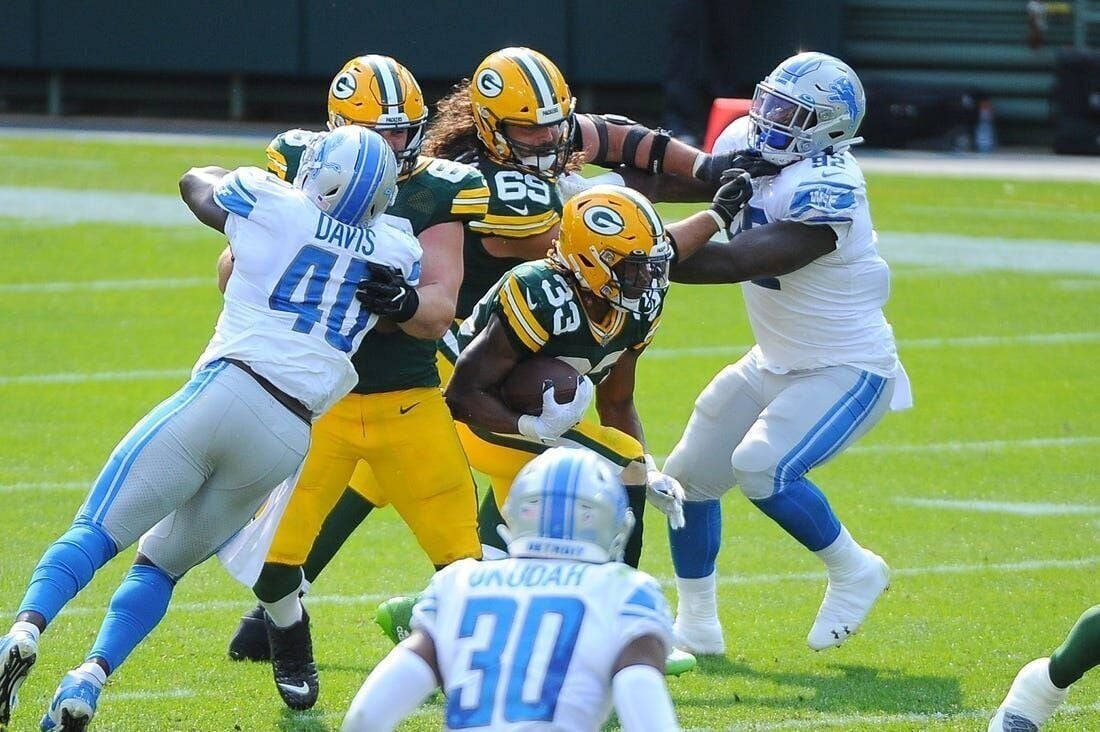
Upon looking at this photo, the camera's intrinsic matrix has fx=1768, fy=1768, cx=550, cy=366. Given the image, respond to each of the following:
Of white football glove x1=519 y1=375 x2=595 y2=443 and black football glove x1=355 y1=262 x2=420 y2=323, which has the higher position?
black football glove x1=355 y1=262 x2=420 y2=323

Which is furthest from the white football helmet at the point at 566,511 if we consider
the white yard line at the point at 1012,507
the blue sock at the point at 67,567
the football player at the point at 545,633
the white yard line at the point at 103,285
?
the white yard line at the point at 103,285

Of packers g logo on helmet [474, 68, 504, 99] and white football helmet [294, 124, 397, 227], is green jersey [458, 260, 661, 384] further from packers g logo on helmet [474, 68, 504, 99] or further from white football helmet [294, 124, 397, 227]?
packers g logo on helmet [474, 68, 504, 99]

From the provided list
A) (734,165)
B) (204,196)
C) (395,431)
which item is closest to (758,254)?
(734,165)

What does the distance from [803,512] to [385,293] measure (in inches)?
61.3

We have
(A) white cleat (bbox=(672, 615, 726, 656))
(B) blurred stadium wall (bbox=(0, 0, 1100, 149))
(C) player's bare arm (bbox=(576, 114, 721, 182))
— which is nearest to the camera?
(A) white cleat (bbox=(672, 615, 726, 656))

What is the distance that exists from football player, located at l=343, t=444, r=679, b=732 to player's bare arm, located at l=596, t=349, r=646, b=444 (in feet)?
6.07

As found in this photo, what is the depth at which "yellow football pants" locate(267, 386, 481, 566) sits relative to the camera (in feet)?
14.6

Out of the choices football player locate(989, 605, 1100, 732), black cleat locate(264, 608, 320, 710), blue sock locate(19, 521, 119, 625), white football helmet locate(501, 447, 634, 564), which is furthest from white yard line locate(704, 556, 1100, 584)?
white football helmet locate(501, 447, 634, 564)

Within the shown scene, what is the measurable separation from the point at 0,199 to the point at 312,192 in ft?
36.4

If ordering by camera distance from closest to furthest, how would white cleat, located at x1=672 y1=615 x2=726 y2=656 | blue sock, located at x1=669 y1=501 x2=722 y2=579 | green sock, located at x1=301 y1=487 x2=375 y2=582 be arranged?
1. green sock, located at x1=301 y1=487 x2=375 y2=582
2. white cleat, located at x1=672 y1=615 x2=726 y2=656
3. blue sock, located at x1=669 y1=501 x2=722 y2=579

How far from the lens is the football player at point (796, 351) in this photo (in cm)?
500

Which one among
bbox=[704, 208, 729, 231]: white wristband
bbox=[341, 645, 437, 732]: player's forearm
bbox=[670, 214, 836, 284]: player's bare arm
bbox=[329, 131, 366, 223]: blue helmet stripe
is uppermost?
bbox=[329, 131, 366, 223]: blue helmet stripe

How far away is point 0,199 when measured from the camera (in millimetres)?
14406

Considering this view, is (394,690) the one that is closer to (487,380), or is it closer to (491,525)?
(487,380)
